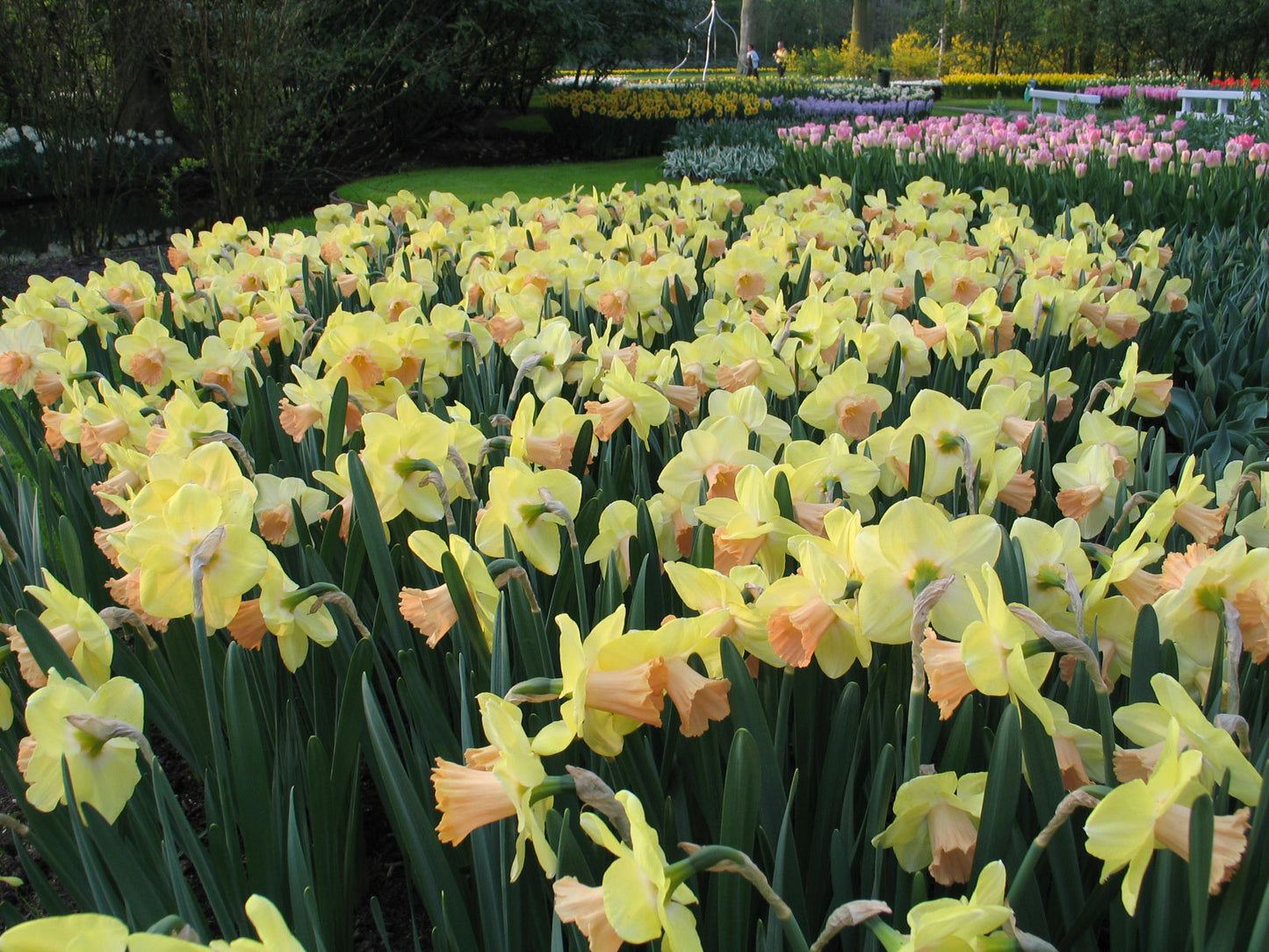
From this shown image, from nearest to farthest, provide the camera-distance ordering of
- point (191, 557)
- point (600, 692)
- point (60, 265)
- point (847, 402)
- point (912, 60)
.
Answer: point (600, 692) → point (191, 557) → point (847, 402) → point (60, 265) → point (912, 60)

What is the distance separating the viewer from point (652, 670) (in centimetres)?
87

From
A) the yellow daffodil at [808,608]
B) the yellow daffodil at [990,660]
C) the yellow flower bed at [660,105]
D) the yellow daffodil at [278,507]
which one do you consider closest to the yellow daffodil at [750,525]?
the yellow daffodil at [808,608]

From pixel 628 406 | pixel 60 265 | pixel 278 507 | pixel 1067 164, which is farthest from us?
pixel 60 265

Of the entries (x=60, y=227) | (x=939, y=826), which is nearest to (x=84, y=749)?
(x=939, y=826)

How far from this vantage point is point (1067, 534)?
3.48 ft

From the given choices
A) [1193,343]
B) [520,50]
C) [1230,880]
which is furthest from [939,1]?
[1230,880]

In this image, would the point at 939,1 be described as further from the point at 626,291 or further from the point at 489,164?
the point at 626,291

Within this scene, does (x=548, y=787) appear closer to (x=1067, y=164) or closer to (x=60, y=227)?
(x=1067, y=164)

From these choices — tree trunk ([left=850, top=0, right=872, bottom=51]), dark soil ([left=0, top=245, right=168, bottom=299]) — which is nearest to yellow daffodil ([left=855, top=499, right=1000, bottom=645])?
dark soil ([left=0, top=245, right=168, bottom=299])

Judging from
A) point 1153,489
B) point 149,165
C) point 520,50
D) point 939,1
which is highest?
point 939,1

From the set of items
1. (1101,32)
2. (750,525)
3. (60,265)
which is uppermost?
(1101,32)

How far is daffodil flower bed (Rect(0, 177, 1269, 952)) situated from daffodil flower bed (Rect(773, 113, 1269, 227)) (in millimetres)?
3415

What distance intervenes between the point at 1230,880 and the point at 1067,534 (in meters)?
0.39

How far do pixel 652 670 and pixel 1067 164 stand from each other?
5827 mm
